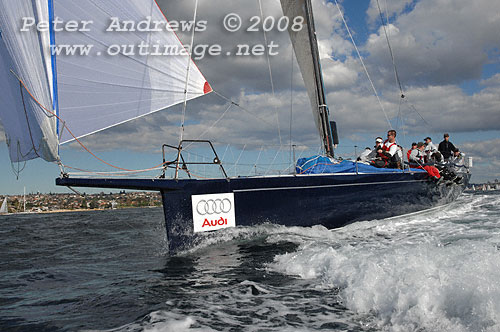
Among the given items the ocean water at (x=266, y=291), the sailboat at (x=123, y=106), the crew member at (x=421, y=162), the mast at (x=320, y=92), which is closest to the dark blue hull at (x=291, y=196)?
the sailboat at (x=123, y=106)

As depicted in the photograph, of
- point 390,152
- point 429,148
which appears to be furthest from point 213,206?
point 429,148

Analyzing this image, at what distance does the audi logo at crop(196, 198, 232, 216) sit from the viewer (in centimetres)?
623

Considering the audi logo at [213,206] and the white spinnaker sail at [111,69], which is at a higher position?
the white spinnaker sail at [111,69]

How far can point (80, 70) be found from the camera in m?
5.46

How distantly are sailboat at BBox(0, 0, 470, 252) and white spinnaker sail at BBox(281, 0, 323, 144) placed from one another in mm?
2623

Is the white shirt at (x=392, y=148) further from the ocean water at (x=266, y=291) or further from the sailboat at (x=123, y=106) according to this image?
the ocean water at (x=266, y=291)

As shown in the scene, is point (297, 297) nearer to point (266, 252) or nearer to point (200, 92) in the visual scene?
point (266, 252)

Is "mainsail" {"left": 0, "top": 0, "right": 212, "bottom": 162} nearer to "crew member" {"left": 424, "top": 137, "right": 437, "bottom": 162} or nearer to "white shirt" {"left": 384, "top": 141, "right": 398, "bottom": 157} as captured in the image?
"white shirt" {"left": 384, "top": 141, "right": 398, "bottom": 157}

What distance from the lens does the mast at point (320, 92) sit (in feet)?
29.3

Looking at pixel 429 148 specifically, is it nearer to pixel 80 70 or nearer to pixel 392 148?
pixel 392 148

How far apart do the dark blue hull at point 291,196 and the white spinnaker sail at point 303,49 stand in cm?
216

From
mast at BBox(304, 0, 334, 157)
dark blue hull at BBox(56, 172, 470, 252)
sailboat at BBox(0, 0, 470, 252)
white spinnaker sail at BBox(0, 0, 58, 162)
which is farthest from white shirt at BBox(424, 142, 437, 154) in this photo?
white spinnaker sail at BBox(0, 0, 58, 162)

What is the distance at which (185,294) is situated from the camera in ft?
12.6

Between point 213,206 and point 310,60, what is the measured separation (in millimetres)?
4902
